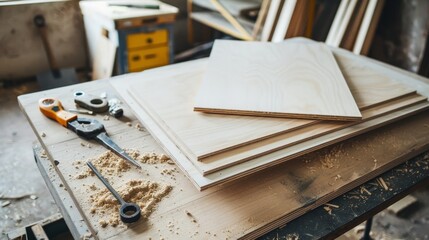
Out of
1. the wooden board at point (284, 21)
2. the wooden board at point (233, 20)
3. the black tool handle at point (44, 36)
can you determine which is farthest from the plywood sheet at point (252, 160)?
the black tool handle at point (44, 36)

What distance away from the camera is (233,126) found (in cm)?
103

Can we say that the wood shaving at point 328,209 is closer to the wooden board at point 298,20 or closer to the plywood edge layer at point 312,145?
the plywood edge layer at point 312,145

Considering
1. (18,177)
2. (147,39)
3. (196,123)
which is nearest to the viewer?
(196,123)

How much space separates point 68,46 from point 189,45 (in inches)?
51.8

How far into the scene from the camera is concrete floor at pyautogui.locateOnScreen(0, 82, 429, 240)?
2.08 meters

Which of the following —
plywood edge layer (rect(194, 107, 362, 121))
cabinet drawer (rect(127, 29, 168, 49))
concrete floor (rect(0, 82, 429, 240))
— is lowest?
concrete floor (rect(0, 82, 429, 240))

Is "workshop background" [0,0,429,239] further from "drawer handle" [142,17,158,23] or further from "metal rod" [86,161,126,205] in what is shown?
"metal rod" [86,161,126,205]

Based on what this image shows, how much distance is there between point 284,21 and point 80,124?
81.2 inches

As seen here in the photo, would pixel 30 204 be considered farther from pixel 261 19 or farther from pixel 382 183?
pixel 261 19

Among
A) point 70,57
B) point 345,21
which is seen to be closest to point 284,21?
point 345,21

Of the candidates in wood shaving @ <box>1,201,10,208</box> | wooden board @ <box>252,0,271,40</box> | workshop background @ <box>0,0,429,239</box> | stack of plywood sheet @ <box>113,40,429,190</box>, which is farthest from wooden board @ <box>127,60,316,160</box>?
wooden board @ <box>252,0,271,40</box>

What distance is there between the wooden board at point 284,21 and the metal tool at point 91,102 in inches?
72.2

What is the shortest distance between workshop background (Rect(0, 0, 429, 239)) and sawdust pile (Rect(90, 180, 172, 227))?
0.89 m

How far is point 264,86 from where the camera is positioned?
4.04 feet
